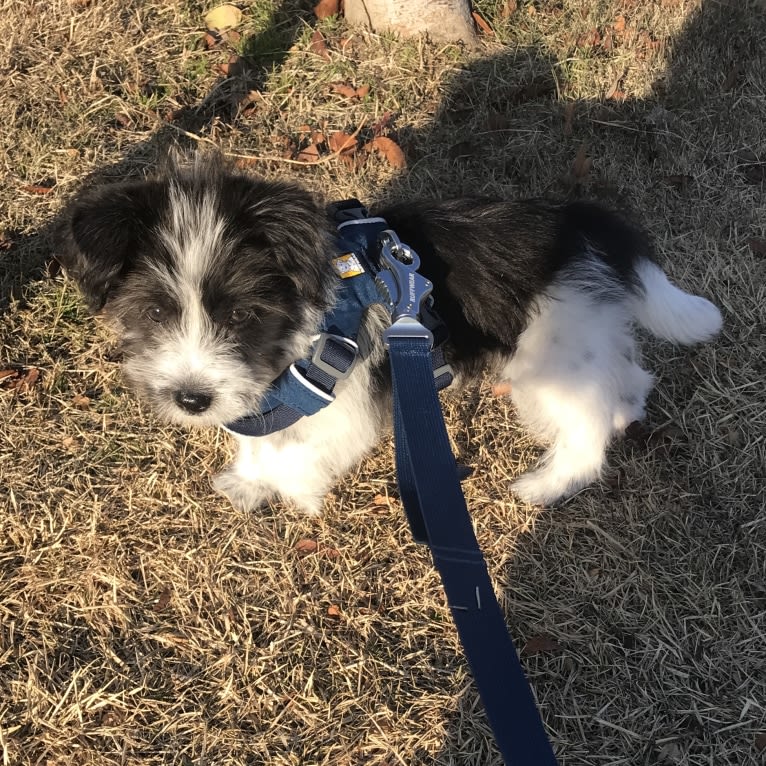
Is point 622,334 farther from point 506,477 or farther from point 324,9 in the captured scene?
point 324,9

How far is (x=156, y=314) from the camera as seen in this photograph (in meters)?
2.23

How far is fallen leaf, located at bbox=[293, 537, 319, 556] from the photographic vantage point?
124 inches

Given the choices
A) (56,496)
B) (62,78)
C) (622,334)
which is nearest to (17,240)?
(62,78)

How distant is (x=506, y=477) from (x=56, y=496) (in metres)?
2.16

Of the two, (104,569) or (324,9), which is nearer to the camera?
(104,569)

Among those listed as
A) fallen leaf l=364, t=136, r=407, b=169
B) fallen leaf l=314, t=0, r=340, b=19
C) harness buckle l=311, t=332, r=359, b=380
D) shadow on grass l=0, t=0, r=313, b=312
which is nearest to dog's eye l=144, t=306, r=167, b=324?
harness buckle l=311, t=332, r=359, b=380

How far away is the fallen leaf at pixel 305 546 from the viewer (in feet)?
10.3

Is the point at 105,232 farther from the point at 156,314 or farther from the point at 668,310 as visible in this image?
the point at 668,310

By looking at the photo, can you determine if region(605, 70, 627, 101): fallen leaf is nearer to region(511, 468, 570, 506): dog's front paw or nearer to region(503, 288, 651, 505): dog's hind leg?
region(503, 288, 651, 505): dog's hind leg

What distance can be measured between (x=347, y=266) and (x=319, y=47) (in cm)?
293

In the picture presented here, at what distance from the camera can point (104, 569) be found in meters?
3.01

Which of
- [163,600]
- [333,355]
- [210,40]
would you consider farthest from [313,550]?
[210,40]

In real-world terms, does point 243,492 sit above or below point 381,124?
below

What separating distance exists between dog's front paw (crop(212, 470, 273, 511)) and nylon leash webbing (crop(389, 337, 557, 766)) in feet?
4.69
